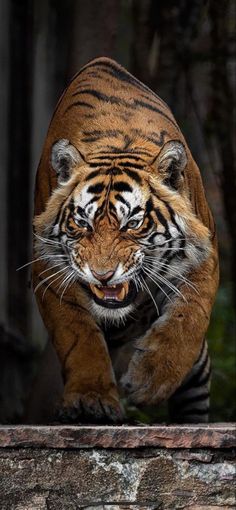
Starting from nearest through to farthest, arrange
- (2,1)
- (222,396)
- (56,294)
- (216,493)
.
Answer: (216,493), (56,294), (222,396), (2,1)

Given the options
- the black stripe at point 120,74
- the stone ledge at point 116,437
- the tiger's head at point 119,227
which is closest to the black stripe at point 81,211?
the tiger's head at point 119,227

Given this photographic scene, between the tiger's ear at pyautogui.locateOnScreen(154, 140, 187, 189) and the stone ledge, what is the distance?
1.26 metres

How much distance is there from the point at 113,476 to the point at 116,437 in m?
0.12

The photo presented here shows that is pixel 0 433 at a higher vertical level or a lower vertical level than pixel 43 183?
lower

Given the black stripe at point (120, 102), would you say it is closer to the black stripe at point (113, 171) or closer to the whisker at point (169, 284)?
the black stripe at point (113, 171)

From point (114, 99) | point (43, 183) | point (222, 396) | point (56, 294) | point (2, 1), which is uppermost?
point (2, 1)

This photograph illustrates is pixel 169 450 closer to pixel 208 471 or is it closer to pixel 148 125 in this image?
pixel 208 471

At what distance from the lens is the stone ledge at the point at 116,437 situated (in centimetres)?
404

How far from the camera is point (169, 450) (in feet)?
13.4

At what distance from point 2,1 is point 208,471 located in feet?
16.9

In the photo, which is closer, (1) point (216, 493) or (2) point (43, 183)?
(1) point (216, 493)

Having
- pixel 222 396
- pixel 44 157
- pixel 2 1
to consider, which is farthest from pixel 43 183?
pixel 2 1

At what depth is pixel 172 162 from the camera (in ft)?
16.6

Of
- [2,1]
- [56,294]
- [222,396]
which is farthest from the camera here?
[2,1]
